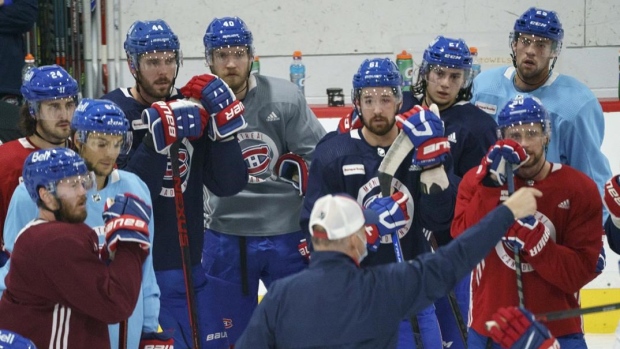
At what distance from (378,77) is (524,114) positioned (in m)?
0.52

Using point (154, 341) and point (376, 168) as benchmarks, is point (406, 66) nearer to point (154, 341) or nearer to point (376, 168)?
point (376, 168)

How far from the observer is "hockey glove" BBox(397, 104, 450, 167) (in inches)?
144

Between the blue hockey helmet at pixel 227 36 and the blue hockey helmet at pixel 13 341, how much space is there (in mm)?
1691

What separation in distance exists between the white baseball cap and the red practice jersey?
0.77 m

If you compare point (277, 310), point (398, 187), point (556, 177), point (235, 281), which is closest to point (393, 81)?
point (398, 187)

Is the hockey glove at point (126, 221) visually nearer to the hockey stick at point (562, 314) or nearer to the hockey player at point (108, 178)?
the hockey player at point (108, 178)

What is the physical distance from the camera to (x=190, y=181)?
396 cm

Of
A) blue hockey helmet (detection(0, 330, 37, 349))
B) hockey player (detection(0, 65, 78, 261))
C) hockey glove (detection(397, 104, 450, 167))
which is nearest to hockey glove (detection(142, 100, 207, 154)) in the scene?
hockey player (detection(0, 65, 78, 261))

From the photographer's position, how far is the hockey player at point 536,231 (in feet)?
11.4

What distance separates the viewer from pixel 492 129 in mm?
4148

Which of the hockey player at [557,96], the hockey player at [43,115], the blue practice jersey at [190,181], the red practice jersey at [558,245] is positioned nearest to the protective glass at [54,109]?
the hockey player at [43,115]

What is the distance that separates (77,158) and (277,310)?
69cm

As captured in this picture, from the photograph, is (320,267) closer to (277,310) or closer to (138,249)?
(277,310)

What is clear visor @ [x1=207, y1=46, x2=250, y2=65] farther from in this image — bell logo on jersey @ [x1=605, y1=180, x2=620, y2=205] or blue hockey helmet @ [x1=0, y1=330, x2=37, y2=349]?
blue hockey helmet @ [x1=0, y1=330, x2=37, y2=349]
